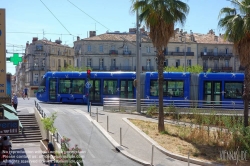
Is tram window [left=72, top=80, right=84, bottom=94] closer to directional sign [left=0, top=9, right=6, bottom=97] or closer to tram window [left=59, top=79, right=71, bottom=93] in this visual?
tram window [left=59, top=79, right=71, bottom=93]

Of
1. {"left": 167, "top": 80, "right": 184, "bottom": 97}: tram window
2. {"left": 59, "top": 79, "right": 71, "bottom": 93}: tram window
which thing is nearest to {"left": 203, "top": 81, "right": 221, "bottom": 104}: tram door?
{"left": 167, "top": 80, "right": 184, "bottom": 97}: tram window

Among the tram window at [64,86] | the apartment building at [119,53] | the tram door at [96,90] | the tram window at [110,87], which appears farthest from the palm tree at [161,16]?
the apartment building at [119,53]

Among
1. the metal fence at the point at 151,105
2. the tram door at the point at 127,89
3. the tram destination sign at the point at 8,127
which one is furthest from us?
the tram door at the point at 127,89

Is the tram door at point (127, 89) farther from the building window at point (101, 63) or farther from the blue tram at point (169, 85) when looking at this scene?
the building window at point (101, 63)

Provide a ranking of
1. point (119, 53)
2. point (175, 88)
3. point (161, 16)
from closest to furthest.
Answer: point (161, 16), point (175, 88), point (119, 53)

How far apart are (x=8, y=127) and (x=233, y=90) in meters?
20.7

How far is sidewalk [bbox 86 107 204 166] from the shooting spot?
49.0ft

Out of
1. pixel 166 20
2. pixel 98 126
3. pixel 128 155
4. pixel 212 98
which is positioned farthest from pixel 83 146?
pixel 212 98

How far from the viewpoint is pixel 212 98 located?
2845cm

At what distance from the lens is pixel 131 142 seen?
682 inches

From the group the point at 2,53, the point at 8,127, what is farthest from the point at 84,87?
the point at 8,127

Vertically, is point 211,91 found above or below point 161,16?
below

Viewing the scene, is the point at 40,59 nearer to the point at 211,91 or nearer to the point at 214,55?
the point at 214,55

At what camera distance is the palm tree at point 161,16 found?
19031mm
